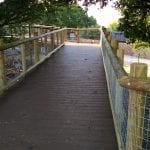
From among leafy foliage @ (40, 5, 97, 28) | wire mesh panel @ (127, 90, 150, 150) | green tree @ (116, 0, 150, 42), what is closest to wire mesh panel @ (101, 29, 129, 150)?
wire mesh panel @ (127, 90, 150, 150)

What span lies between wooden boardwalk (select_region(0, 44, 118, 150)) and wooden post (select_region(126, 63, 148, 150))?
1515mm

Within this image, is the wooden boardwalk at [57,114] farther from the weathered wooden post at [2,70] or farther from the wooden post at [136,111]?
the wooden post at [136,111]

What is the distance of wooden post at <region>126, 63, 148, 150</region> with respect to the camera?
359cm

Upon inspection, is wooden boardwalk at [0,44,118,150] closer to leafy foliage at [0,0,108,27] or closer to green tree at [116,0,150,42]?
leafy foliage at [0,0,108,27]

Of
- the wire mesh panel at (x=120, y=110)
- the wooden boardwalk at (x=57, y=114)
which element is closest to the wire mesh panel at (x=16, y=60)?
the wooden boardwalk at (x=57, y=114)

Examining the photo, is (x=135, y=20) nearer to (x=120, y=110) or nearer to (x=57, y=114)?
(x=57, y=114)

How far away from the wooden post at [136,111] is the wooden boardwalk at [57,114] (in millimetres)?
1515

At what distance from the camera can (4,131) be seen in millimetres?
5973

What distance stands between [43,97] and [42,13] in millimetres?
6210

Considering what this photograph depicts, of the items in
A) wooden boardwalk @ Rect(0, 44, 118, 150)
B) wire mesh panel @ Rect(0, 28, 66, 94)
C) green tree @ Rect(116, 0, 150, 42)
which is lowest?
wooden boardwalk @ Rect(0, 44, 118, 150)

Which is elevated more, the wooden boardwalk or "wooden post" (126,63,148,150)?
"wooden post" (126,63,148,150)

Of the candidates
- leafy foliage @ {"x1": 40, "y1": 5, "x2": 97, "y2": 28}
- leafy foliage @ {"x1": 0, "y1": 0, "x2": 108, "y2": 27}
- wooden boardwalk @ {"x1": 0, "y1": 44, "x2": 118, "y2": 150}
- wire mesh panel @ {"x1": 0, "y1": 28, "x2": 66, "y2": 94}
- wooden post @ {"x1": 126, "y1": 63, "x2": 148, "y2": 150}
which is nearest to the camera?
wooden post @ {"x1": 126, "y1": 63, "x2": 148, "y2": 150}

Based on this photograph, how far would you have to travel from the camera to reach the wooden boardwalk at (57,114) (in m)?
5.55

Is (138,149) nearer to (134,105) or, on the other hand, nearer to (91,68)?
(134,105)
